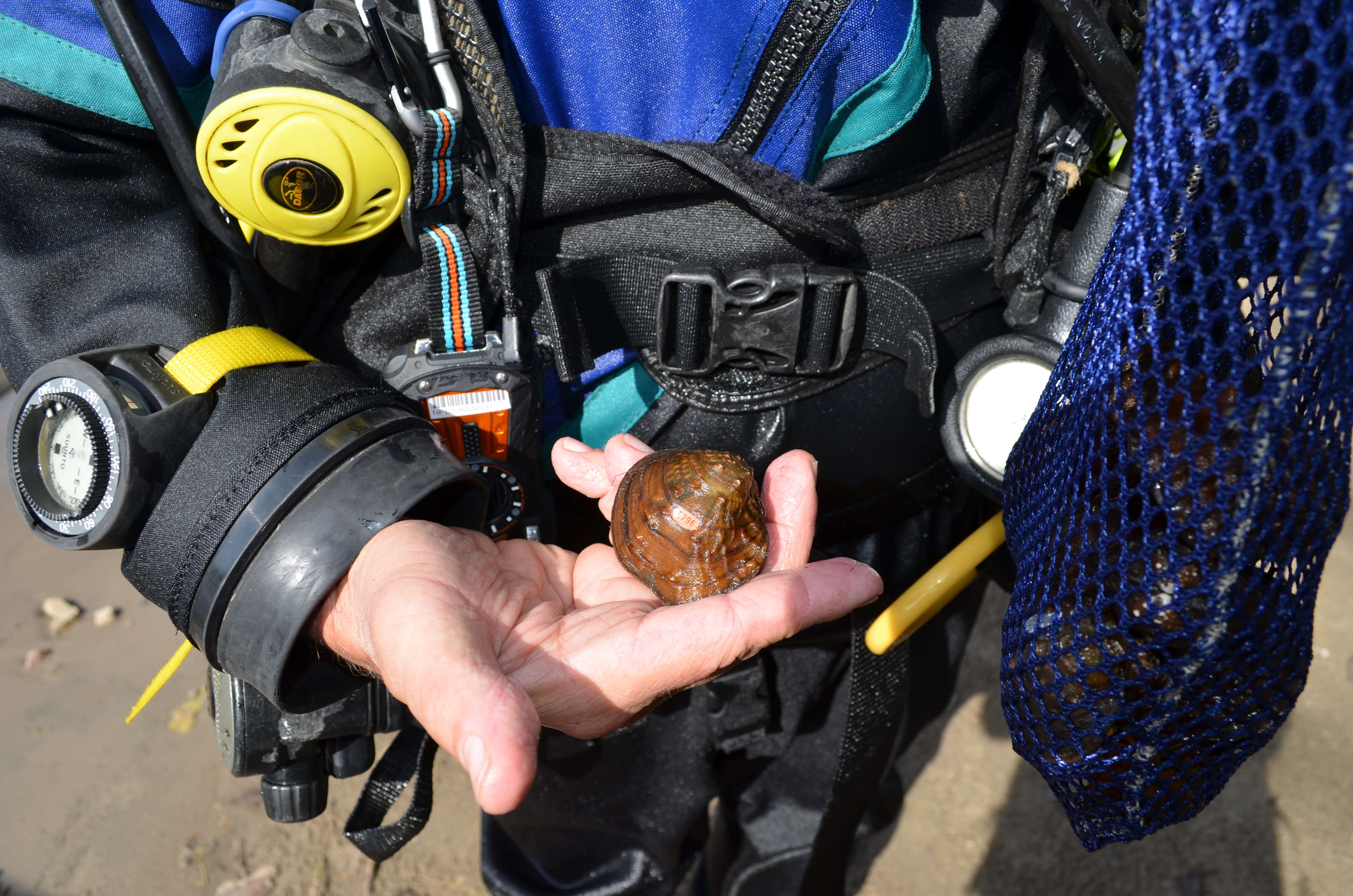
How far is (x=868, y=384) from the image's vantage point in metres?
1.55

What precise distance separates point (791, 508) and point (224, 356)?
914mm

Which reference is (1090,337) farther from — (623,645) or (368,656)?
(368,656)

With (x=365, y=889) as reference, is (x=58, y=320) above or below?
above

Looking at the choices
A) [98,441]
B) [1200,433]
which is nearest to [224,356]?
[98,441]

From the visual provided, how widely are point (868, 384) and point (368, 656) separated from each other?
3.18ft

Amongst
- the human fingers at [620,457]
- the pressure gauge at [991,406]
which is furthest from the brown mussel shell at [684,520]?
the pressure gauge at [991,406]

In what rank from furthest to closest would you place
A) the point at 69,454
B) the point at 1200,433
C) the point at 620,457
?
the point at 620,457 < the point at 69,454 < the point at 1200,433

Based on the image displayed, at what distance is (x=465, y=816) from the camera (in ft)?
9.55

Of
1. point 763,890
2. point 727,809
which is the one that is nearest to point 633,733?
point 727,809

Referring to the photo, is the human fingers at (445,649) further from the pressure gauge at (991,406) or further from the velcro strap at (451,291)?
the pressure gauge at (991,406)

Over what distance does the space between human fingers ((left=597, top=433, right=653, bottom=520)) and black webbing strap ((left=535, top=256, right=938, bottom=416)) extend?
0.44 feet

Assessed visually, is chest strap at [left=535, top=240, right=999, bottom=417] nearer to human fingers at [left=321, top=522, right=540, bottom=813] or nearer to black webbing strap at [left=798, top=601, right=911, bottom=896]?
human fingers at [left=321, top=522, right=540, bottom=813]

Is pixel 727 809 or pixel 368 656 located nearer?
pixel 368 656

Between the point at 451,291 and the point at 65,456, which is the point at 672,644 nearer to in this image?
→ the point at 451,291
